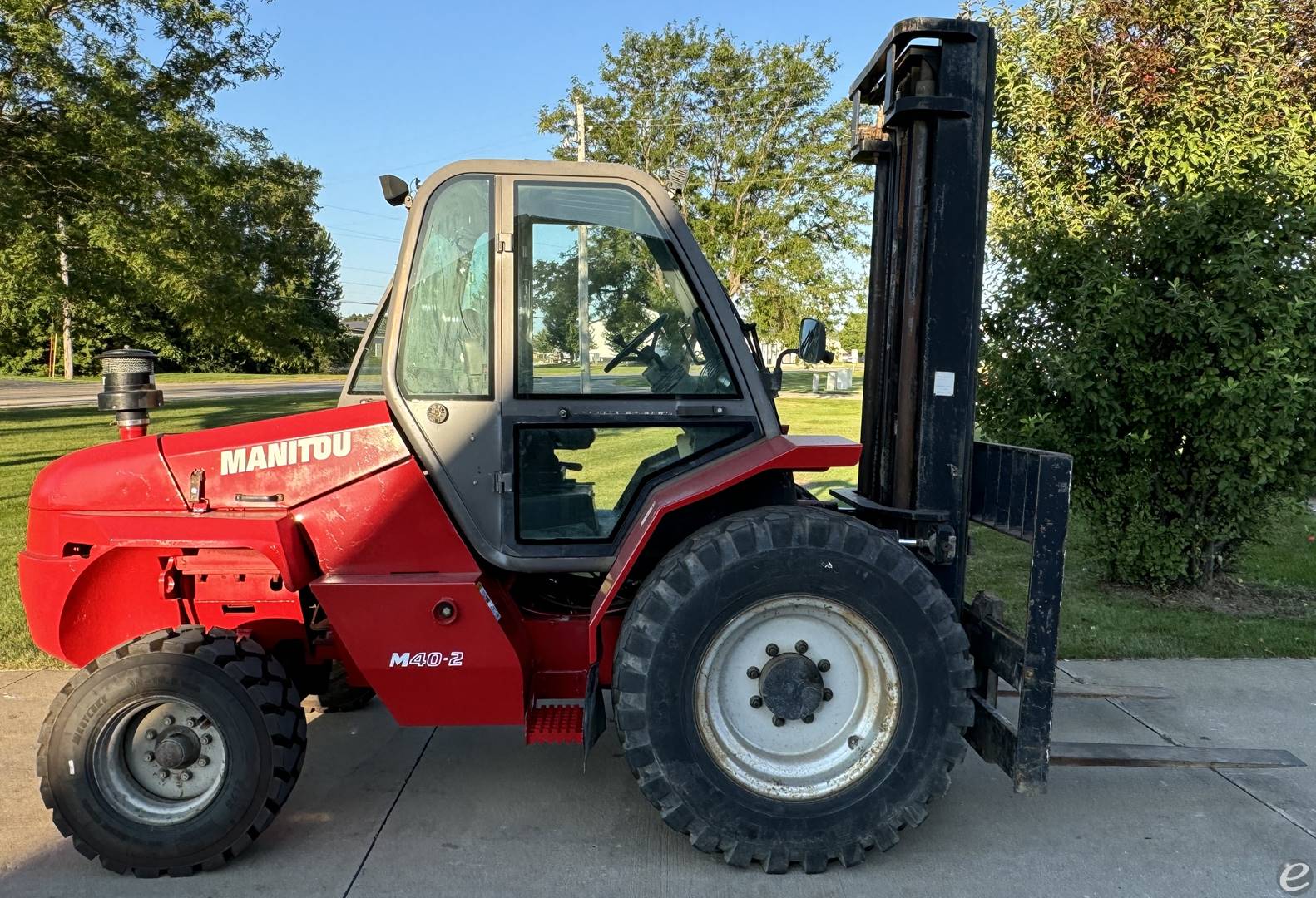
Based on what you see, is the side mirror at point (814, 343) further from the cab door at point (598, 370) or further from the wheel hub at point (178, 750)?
the wheel hub at point (178, 750)

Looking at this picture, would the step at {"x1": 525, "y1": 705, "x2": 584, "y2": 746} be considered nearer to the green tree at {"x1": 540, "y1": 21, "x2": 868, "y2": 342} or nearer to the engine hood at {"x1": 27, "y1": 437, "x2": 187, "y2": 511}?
the engine hood at {"x1": 27, "y1": 437, "x2": 187, "y2": 511}

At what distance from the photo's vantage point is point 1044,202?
22.1 ft

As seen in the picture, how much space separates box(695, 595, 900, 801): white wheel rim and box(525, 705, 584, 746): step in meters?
0.51

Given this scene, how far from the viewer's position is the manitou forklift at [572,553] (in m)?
3.03

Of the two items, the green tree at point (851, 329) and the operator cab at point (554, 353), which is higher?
the green tree at point (851, 329)

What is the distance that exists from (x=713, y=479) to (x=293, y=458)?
155 centimetres

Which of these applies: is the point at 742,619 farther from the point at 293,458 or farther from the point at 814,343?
the point at 293,458

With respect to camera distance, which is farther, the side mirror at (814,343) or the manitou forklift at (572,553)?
the side mirror at (814,343)

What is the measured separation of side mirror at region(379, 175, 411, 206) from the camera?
3.26 meters

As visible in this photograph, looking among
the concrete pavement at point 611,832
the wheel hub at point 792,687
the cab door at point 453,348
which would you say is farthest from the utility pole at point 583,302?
the concrete pavement at point 611,832

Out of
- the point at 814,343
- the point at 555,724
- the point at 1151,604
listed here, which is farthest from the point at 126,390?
the point at 1151,604

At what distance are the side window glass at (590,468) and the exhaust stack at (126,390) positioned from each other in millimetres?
1542

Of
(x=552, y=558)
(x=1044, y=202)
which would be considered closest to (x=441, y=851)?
(x=552, y=558)

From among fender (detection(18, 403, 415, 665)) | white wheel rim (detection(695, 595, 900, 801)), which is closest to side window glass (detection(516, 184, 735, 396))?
fender (detection(18, 403, 415, 665))
